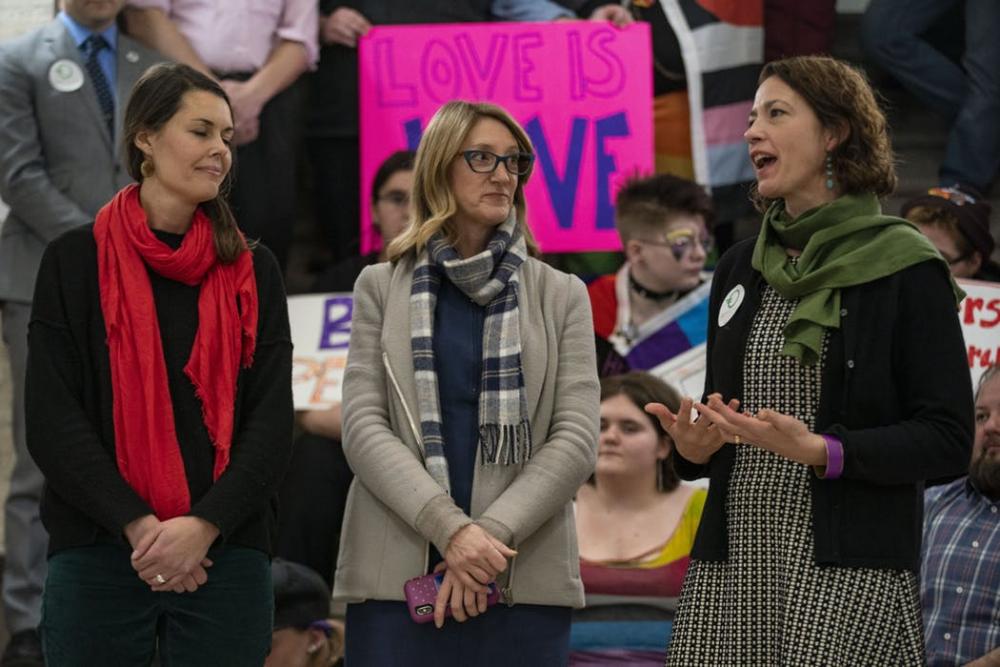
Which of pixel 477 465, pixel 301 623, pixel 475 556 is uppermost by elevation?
pixel 477 465

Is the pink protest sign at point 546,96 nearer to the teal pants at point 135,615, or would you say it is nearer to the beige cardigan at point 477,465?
the beige cardigan at point 477,465

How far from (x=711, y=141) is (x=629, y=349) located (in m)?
1.06

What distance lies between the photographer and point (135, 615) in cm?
325

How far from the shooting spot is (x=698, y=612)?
321 cm

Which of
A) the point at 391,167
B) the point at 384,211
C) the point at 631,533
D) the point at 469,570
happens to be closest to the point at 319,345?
the point at 384,211

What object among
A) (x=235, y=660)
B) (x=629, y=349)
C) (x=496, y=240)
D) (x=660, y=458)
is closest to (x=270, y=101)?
(x=629, y=349)

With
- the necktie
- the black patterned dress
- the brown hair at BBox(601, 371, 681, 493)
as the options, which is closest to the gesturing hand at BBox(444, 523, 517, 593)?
the black patterned dress

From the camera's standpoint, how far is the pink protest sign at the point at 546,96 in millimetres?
6098

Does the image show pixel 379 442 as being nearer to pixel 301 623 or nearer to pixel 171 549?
pixel 171 549

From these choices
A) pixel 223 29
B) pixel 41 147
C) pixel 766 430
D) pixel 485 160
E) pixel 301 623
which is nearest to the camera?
pixel 766 430

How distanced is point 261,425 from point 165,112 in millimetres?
638

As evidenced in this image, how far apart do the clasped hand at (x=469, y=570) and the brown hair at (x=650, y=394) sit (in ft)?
5.53

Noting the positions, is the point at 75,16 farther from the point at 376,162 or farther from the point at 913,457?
the point at 913,457

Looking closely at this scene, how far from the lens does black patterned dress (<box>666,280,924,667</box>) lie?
3053 millimetres
